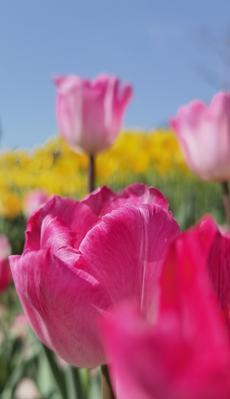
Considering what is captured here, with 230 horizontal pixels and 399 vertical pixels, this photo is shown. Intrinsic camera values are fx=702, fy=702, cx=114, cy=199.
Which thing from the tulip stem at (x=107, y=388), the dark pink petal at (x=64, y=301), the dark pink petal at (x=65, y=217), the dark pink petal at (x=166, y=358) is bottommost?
the tulip stem at (x=107, y=388)

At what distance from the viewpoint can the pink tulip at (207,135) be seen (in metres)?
1.28

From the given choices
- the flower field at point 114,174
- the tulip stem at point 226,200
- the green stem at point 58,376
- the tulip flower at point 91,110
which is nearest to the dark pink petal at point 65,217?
the green stem at point 58,376

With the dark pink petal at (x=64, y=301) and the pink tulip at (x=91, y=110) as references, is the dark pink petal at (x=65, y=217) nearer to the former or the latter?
the dark pink petal at (x=64, y=301)

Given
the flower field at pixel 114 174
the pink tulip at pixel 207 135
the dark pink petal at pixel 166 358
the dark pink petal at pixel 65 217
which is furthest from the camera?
the flower field at pixel 114 174

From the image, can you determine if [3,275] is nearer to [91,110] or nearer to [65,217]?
[91,110]

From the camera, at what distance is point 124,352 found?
0.16 metres

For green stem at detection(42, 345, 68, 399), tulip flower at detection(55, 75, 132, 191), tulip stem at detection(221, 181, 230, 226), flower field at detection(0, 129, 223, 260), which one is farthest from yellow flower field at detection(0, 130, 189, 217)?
green stem at detection(42, 345, 68, 399)

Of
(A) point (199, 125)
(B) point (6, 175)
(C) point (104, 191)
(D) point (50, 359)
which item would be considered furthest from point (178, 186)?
(C) point (104, 191)

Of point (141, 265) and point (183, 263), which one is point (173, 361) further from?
point (141, 265)

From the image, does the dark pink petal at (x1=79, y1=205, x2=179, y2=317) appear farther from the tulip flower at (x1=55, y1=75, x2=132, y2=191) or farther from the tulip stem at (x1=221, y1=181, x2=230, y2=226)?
the tulip flower at (x1=55, y1=75, x2=132, y2=191)

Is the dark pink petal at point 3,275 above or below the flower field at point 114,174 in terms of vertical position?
above

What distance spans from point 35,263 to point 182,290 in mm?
203

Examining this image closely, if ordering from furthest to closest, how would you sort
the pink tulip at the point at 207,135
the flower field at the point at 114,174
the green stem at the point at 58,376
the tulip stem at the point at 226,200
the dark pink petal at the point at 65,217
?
the flower field at the point at 114,174, the pink tulip at the point at 207,135, the tulip stem at the point at 226,200, the green stem at the point at 58,376, the dark pink petal at the point at 65,217

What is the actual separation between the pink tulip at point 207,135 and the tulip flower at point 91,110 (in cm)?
14
